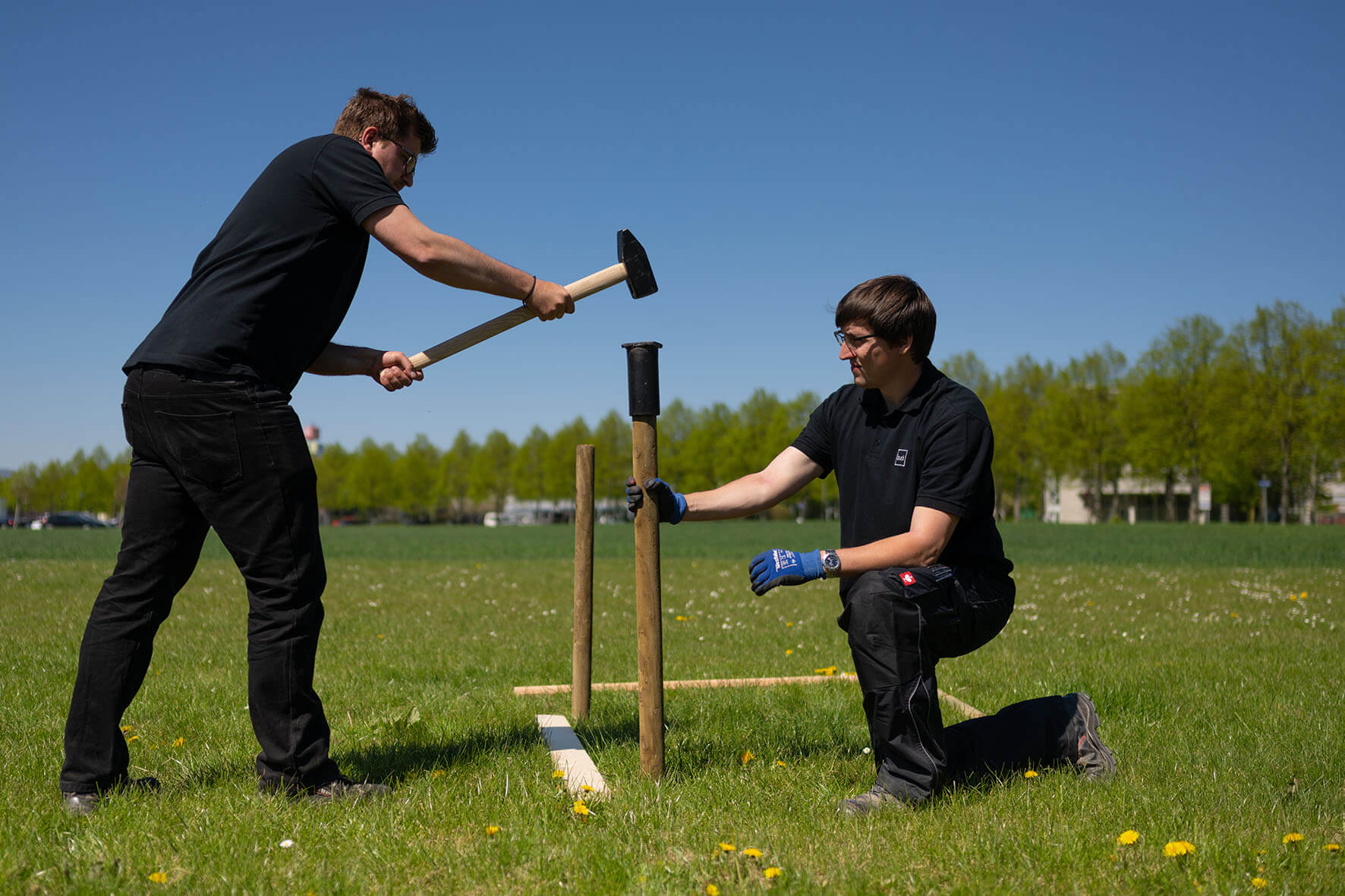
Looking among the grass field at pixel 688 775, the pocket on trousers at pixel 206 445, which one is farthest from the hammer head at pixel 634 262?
Answer: the grass field at pixel 688 775

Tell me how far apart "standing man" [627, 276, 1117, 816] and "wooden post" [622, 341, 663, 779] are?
101 millimetres

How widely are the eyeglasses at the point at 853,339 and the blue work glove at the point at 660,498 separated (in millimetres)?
834

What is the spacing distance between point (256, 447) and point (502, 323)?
1.05 m

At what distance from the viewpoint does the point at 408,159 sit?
11.9 feet

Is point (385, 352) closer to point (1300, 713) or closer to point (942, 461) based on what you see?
point (942, 461)

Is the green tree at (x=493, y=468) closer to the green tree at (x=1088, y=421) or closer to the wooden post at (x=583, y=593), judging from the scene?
the green tree at (x=1088, y=421)

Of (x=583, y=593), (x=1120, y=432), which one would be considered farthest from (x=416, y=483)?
(x=583, y=593)

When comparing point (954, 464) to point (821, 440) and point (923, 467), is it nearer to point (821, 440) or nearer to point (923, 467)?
point (923, 467)

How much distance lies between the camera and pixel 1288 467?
159ft

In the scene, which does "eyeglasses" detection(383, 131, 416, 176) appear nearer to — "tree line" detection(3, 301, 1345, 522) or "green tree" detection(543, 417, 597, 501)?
"tree line" detection(3, 301, 1345, 522)

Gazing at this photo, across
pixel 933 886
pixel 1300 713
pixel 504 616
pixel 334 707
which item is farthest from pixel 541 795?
pixel 504 616

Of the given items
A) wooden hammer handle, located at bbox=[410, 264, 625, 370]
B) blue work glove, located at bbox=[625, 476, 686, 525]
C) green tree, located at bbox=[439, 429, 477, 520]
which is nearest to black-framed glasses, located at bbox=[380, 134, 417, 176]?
wooden hammer handle, located at bbox=[410, 264, 625, 370]

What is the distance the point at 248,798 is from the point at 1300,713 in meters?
4.89

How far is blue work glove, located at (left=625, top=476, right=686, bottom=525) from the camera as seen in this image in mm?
3482
